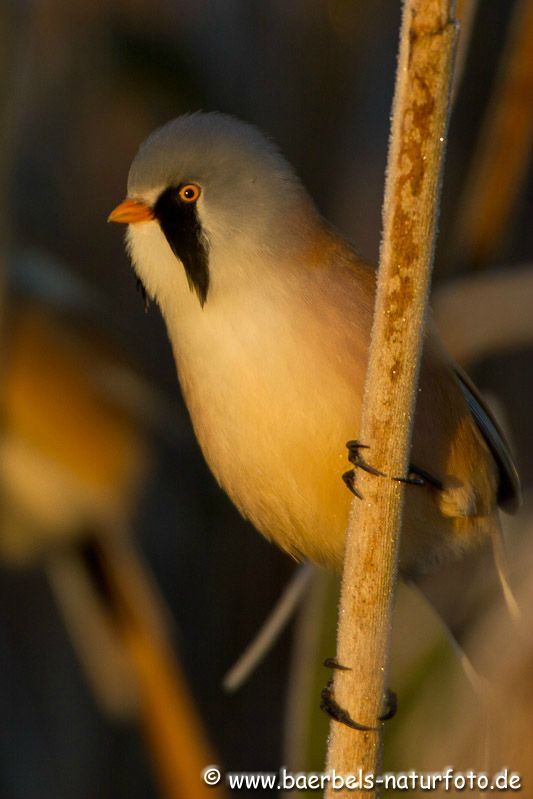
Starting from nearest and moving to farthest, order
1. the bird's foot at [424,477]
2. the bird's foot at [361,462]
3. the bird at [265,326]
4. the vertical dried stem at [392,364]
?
1. the vertical dried stem at [392,364]
2. the bird's foot at [361,462]
3. the bird at [265,326]
4. the bird's foot at [424,477]

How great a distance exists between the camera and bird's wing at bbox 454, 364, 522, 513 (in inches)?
66.3

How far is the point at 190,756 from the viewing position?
2.01m

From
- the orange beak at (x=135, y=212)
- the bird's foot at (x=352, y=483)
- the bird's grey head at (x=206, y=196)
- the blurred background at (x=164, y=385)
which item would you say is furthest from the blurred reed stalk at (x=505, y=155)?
the bird's foot at (x=352, y=483)

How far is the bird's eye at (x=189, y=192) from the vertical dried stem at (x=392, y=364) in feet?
1.45

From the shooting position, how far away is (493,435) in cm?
170

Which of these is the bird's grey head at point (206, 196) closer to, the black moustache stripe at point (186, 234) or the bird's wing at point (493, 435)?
the black moustache stripe at point (186, 234)

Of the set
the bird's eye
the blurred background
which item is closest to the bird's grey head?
the bird's eye

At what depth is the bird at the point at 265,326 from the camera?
149 cm

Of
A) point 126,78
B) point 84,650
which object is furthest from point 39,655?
point 126,78

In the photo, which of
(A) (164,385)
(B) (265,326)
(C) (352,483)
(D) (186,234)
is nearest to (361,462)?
(C) (352,483)

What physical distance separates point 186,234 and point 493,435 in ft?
1.70

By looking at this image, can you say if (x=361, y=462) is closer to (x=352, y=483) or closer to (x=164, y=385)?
(x=352, y=483)

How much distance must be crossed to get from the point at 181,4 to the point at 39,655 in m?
1.44

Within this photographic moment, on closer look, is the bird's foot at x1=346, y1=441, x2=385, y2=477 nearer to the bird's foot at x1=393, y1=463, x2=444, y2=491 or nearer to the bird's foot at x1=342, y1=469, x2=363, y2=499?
the bird's foot at x1=342, y1=469, x2=363, y2=499
